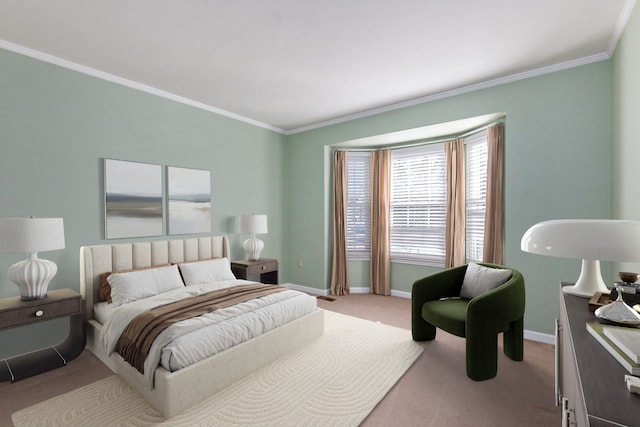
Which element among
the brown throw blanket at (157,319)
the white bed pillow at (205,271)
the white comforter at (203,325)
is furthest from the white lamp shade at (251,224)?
the brown throw blanket at (157,319)

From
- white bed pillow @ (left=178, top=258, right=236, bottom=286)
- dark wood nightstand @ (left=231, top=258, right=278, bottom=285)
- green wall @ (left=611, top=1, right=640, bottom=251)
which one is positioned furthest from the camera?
dark wood nightstand @ (left=231, top=258, right=278, bottom=285)

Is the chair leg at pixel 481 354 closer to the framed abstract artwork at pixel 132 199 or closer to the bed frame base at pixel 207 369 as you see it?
the bed frame base at pixel 207 369

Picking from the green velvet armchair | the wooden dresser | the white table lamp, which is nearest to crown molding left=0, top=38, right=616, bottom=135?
the white table lamp

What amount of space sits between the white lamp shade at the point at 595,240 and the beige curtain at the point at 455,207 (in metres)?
2.90

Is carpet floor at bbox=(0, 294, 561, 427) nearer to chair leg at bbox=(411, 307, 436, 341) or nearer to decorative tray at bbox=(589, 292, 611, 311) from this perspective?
chair leg at bbox=(411, 307, 436, 341)

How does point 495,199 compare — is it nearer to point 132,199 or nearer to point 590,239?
point 590,239

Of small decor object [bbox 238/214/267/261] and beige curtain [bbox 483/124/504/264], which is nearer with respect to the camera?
beige curtain [bbox 483/124/504/264]

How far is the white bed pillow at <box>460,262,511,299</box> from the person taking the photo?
2928 mm

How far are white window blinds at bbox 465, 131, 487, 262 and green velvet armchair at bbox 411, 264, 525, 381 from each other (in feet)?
3.77

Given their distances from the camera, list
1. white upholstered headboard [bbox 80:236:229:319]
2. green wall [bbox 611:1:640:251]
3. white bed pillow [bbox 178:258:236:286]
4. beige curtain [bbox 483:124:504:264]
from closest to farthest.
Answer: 1. green wall [bbox 611:1:640:251]
2. white upholstered headboard [bbox 80:236:229:319]
3. white bed pillow [bbox 178:258:236:286]
4. beige curtain [bbox 483:124:504:264]

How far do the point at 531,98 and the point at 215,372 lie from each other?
13.6 ft

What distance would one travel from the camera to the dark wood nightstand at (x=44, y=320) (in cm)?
244

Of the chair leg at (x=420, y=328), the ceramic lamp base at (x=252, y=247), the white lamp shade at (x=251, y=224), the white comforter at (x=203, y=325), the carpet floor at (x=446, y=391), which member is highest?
the white lamp shade at (x=251, y=224)

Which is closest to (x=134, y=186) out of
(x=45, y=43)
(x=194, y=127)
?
(x=194, y=127)
